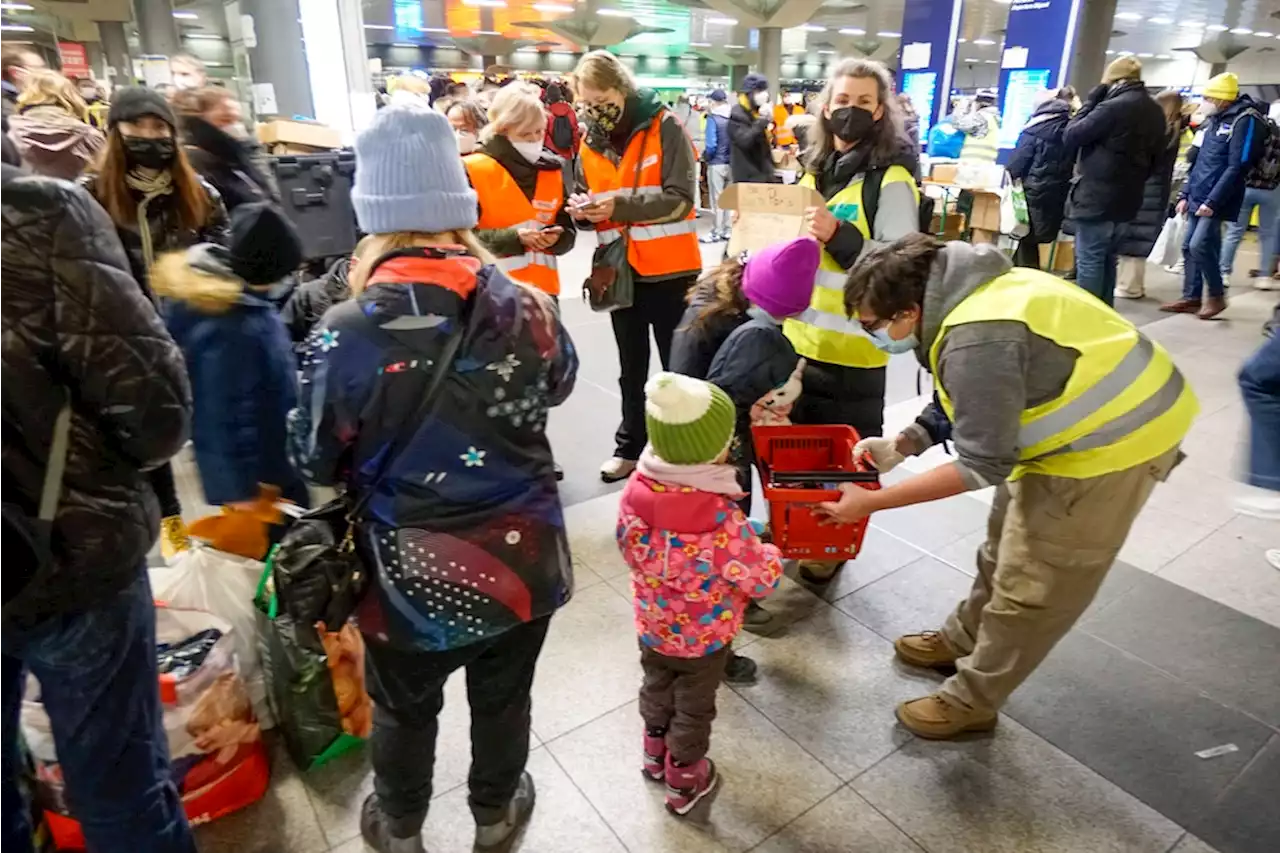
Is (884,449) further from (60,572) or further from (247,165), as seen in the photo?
(247,165)

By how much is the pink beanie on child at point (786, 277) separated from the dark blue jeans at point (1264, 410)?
105 cm

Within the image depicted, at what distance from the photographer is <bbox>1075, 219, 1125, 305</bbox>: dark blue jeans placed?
18.3 feet

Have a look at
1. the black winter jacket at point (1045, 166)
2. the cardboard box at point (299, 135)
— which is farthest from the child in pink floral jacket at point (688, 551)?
the black winter jacket at point (1045, 166)

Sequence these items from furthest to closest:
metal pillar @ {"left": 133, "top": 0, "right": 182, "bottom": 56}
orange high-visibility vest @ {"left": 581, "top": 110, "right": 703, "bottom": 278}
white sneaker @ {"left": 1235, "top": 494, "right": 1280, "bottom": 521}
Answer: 1. metal pillar @ {"left": 133, "top": 0, "right": 182, "bottom": 56}
2. orange high-visibility vest @ {"left": 581, "top": 110, "right": 703, "bottom": 278}
3. white sneaker @ {"left": 1235, "top": 494, "right": 1280, "bottom": 521}

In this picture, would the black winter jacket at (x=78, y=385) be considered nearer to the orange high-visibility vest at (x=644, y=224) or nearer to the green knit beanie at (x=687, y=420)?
the green knit beanie at (x=687, y=420)

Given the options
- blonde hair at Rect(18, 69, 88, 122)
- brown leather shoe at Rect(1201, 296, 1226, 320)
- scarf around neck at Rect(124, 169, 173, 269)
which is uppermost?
blonde hair at Rect(18, 69, 88, 122)

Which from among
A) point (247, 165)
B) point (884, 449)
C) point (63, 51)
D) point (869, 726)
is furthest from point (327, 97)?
point (63, 51)

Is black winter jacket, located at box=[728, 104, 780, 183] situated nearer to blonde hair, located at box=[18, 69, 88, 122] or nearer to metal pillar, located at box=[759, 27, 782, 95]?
blonde hair, located at box=[18, 69, 88, 122]

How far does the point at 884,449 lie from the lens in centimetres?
226

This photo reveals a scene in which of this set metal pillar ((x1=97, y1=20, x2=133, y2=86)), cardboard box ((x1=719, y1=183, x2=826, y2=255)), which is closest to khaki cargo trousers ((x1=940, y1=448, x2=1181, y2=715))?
cardboard box ((x1=719, y1=183, x2=826, y2=255))

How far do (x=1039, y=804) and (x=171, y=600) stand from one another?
2.32 m

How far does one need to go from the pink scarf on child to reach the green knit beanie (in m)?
0.02

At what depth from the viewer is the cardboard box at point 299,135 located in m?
4.58

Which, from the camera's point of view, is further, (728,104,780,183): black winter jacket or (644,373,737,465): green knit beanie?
(728,104,780,183): black winter jacket
